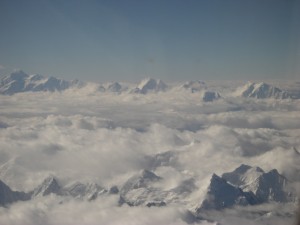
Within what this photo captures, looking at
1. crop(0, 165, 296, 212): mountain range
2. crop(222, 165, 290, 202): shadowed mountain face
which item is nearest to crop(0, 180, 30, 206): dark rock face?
crop(0, 165, 296, 212): mountain range

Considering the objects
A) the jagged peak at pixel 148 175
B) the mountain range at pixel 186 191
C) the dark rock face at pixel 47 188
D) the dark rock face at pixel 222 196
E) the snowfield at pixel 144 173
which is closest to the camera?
the snowfield at pixel 144 173

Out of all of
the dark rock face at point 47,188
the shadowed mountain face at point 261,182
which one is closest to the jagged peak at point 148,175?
the shadowed mountain face at point 261,182

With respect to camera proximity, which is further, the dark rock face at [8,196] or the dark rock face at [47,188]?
the dark rock face at [47,188]

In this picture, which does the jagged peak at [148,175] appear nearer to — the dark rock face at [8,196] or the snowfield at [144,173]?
the snowfield at [144,173]

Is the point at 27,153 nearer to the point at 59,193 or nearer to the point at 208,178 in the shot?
the point at 59,193

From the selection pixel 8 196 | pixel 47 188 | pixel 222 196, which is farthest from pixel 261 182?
pixel 8 196

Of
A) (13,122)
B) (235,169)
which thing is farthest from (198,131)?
(13,122)

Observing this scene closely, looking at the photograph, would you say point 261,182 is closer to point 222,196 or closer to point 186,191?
point 222,196

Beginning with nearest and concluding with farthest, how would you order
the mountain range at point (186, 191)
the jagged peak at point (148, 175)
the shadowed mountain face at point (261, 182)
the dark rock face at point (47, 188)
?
the mountain range at point (186, 191)
the dark rock face at point (47, 188)
the jagged peak at point (148, 175)
the shadowed mountain face at point (261, 182)

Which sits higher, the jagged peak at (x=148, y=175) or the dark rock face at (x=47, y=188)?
A: the jagged peak at (x=148, y=175)

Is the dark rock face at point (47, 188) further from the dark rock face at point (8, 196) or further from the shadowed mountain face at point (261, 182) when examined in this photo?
the shadowed mountain face at point (261, 182)

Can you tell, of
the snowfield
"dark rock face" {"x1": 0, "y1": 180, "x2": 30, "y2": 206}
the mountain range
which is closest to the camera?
the snowfield

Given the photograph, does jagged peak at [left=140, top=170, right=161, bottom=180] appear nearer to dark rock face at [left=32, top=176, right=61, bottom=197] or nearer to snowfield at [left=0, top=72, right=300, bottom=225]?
snowfield at [left=0, top=72, right=300, bottom=225]
